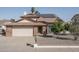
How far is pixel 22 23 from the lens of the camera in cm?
2275

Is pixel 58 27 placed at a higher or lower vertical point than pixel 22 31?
higher

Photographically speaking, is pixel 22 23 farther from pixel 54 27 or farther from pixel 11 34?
pixel 54 27

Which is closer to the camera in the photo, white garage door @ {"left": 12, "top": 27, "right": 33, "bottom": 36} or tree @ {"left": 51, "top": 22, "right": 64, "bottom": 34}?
white garage door @ {"left": 12, "top": 27, "right": 33, "bottom": 36}

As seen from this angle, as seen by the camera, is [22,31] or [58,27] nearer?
[22,31]

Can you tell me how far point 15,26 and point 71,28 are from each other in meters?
7.28

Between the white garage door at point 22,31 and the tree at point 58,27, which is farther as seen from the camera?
the tree at point 58,27

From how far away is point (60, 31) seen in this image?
2347 cm
